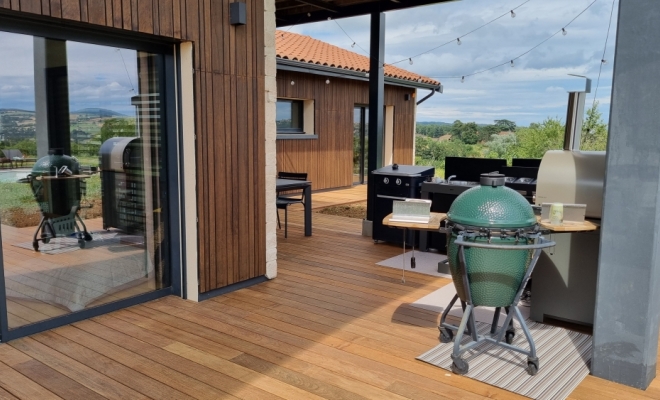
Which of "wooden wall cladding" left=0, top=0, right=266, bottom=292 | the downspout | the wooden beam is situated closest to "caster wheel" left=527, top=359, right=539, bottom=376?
"wooden wall cladding" left=0, top=0, right=266, bottom=292

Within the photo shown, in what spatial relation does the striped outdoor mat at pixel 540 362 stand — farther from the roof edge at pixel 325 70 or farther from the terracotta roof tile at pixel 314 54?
the terracotta roof tile at pixel 314 54

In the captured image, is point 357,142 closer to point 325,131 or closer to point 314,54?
point 325,131

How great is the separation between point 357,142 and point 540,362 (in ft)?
32.9

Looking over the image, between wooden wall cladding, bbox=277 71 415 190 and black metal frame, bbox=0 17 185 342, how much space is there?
19.8 ft

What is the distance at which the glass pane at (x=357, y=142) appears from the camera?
1265cm

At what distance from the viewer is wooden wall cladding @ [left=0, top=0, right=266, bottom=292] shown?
3.88 meters

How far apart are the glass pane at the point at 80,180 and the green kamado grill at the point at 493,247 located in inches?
94.6

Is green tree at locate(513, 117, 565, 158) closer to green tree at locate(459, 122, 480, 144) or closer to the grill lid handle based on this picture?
green tree at locate(459, 122, 480, 144)

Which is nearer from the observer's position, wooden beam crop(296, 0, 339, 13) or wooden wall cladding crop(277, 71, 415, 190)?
wooden beam crop(296, 0, 339, 13)

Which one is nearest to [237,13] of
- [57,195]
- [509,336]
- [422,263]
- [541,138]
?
[57,195]

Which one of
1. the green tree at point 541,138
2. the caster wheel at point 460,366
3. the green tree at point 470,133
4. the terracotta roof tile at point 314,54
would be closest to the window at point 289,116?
the terracotta roof tile at point 314,54

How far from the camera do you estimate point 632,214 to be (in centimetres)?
273

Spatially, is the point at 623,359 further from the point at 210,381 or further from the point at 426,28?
the point at 426,28

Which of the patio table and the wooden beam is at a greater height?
the wooden beam
